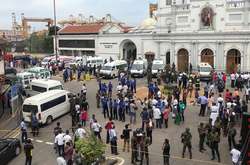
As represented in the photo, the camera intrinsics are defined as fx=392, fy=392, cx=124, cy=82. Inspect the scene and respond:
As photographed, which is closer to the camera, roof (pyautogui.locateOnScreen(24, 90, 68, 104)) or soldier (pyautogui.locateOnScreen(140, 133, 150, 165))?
soldier (pyautogui.locateOnScreen(140, 133, 150, 165))

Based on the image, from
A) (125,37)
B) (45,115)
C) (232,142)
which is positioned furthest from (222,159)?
(125,37)

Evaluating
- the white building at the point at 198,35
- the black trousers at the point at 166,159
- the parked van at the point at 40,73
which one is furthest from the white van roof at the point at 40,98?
the white building at the point at 198,35

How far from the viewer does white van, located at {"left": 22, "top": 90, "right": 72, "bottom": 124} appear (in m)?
24.7

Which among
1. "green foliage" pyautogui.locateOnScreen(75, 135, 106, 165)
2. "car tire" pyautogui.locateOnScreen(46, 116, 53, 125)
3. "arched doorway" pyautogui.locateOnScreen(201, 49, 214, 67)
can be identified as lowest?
"car tire" pyautogui.locateOnScreen(46, 116, 53, 125)

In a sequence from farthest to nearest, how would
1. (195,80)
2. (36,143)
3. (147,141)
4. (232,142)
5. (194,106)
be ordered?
1. (195,80)
2. (194,106)
3. (36,143)
4. (232,142)
5. (147,141)

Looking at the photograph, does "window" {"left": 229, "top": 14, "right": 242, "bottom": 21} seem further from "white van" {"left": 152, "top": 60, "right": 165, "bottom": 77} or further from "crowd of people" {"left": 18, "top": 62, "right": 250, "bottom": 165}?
"crowd of people" {"left": 18, "top": 62, "right": 250, "bottom": 165}

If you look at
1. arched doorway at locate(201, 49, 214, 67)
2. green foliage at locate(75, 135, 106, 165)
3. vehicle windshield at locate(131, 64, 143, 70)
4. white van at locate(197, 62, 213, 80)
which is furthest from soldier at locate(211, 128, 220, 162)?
arched doorway at locate(201, 49, 214, 67)

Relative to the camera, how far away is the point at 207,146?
66.2 feet

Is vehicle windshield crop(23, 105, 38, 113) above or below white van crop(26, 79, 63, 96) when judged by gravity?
below

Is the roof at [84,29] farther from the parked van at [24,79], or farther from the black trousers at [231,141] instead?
the black trousers at [231,141]

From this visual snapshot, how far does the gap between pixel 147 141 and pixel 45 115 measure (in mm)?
9702

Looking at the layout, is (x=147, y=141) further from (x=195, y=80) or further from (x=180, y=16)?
(x=180, y=16)

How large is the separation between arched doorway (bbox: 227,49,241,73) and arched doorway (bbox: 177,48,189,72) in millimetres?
5617

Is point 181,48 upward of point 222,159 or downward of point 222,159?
upward
